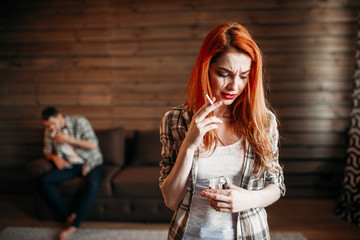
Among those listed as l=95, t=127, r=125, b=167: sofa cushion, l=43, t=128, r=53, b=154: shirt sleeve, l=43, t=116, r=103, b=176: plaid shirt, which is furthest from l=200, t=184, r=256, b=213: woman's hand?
l=43, t=128, r=53, b=154: shirt sleeve

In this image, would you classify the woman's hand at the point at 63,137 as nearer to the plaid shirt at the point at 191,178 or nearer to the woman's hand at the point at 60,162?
the woman's hand at the point at 60,162

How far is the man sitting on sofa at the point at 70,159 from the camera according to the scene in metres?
2.38

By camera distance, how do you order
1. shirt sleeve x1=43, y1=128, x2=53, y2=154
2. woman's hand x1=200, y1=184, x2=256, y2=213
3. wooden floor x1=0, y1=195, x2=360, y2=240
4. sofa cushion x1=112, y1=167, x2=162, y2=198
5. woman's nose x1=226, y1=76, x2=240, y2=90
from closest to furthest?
woman's hand x1=200, y1=184, x2=256, y2=213
woman's nose x1=226, y1=76, x2=240, y2=90
wooden floor x1=0, y1=195, x2=360, y2=240
sofa cushion x1=112, y1=167, x2=162, y2=198
shirt sleeve x1=43, y1=128, x2=53, y2=154

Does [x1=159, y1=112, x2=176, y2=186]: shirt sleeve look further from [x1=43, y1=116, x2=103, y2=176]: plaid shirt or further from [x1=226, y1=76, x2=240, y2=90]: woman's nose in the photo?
[x1=43, y1=116, x2=103, y2=176]: plaid shirt

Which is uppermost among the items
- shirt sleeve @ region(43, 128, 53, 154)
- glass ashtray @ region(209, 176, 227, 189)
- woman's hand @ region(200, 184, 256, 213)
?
glass ashtray @ region(209, 176, 227, 189)

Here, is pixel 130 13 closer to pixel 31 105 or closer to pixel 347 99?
pixel 31 105

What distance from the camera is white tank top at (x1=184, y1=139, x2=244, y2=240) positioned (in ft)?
2.84

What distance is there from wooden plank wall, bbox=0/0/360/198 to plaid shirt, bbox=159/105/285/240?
222cm

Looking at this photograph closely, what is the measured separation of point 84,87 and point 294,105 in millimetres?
2709

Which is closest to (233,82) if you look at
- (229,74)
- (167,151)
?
(229,74)

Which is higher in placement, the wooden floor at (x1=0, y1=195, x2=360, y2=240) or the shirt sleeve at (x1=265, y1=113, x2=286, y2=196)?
the shirt sleeve at (x1=265, y1=113, x2=286, y2=196)

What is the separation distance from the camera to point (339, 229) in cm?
234

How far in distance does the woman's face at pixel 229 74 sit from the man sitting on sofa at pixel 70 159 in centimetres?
196

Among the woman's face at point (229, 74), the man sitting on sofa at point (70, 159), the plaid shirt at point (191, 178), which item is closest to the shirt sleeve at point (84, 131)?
the man sitting on sofa at point (70, 159)
